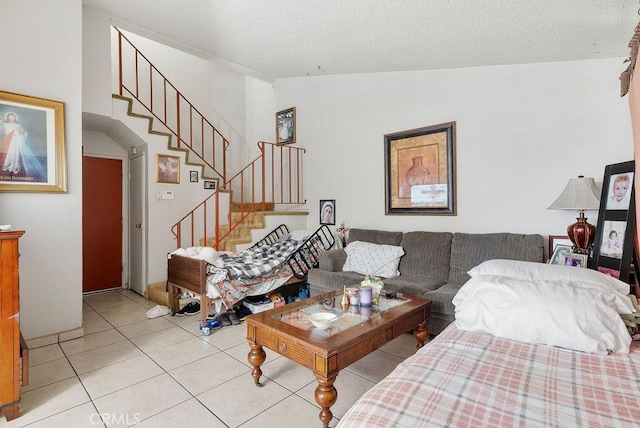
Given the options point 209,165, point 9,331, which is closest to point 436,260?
point 9,331

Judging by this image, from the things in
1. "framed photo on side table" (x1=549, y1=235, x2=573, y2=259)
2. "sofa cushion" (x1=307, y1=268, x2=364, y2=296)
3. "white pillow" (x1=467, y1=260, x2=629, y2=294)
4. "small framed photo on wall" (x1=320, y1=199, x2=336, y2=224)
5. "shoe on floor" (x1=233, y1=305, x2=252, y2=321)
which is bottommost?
"shoe on floor" (x1=233, y1=305, x2=252, y2=321)

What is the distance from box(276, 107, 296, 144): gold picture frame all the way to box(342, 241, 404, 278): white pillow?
95.0 inches

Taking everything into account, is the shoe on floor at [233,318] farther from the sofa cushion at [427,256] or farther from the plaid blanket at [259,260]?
the sofa cushion at [427,256]

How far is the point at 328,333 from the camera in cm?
176

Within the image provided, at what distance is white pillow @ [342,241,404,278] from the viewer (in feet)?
11.0

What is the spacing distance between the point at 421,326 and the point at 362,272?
43.3 inches

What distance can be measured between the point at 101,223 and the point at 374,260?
381 centimetres

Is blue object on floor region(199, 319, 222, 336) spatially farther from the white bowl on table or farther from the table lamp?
the table lamp

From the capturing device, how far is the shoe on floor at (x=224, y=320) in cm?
312

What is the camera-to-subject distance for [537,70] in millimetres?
2895

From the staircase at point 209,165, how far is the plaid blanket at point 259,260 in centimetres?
46

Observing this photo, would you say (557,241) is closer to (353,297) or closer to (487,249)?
(487,249)

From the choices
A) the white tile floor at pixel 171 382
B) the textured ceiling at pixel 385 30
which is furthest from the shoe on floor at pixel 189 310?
the textured ceiling at pixel 385 30

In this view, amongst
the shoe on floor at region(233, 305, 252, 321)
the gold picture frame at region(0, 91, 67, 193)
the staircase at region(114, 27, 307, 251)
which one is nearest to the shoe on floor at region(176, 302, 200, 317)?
the shoe on floor at region(233, 305, 252, 321)
